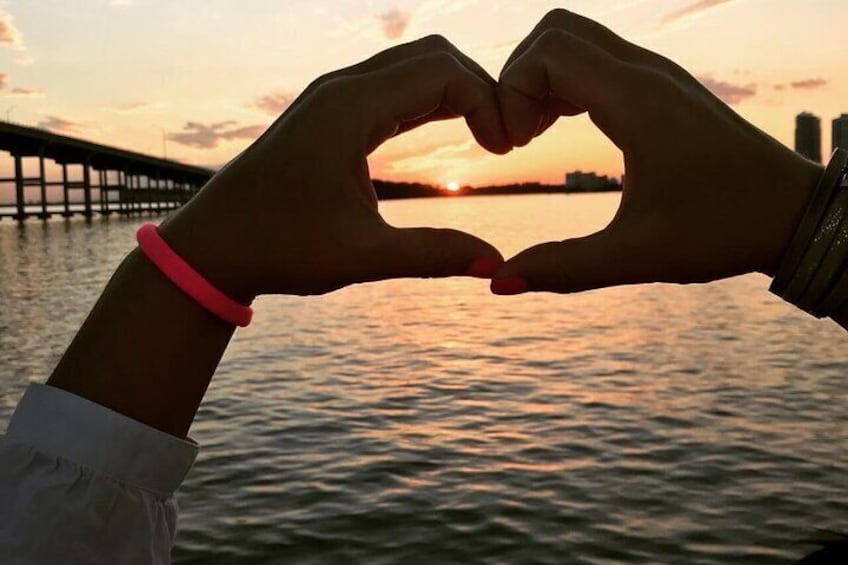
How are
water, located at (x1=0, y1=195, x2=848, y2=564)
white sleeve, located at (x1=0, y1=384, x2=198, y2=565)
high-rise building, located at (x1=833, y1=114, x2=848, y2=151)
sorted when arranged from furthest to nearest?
water, located at (x1=0, y1=195, x2=848, y2=564)
high-rise building, located at (x1=833, y1=114, x2=848, y2=151)
white sleeve, located at (x1=0, y1=384, x2=198, y2=565)

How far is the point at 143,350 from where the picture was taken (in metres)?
1.30

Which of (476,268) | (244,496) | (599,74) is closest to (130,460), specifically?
(476,268)

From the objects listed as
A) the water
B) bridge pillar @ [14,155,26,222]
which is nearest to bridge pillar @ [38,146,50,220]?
bridge pillar @ [14,155,26,222]

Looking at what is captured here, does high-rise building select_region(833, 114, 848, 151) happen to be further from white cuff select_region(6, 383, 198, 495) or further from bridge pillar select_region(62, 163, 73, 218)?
bridge pillar select_region(62, 163, 73, 218)

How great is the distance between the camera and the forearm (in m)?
1.31

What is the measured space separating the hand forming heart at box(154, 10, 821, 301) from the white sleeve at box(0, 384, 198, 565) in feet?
0.95

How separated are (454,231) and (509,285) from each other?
0.13 meters

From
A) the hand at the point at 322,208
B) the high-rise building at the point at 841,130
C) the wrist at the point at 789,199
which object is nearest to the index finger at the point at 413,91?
the hand at the point at 322,208

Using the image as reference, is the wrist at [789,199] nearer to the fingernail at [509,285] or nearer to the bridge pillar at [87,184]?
the fingernail at [509,285]

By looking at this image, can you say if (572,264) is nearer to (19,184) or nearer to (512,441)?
(512,441)

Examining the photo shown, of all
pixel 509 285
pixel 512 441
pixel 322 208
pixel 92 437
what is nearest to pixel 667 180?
pixel 509 285

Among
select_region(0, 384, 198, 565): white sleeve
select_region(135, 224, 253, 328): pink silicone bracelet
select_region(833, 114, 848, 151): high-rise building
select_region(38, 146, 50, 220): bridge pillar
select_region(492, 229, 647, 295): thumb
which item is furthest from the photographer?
select_region(38, 146, 50, 220): bridge pillar

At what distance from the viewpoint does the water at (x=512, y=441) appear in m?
8.25

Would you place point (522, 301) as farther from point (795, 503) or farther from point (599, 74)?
point (599, 74)
